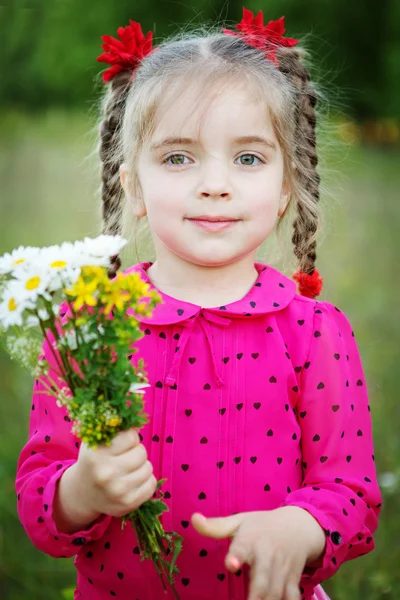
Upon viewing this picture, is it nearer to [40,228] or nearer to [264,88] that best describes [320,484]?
[264,88]

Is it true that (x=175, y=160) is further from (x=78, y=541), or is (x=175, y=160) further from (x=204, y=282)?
(x=78, y=541)

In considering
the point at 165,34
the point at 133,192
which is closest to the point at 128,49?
the point at 133,192

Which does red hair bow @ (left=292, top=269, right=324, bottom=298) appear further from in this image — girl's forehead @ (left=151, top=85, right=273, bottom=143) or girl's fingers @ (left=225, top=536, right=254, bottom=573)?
girl's fingers @ (left=225, top=536, right=254, bottom=573)

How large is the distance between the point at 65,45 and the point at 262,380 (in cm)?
534

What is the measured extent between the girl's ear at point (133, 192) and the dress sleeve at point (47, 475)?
1.23ft

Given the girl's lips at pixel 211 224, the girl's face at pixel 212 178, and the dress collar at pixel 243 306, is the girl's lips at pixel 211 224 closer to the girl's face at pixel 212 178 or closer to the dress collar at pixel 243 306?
the girl's face at pixel 212 178

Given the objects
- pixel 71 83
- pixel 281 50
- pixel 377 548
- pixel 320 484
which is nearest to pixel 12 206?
pixel 71 83

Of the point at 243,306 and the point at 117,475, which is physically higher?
the point at 243,306

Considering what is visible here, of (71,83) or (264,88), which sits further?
(71,83)

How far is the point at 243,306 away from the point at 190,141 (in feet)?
1.19

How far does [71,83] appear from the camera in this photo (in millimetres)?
6793

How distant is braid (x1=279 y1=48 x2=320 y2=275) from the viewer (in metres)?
2.10

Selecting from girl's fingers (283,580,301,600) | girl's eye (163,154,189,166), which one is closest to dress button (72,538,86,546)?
girl's fingers (283,580,301,600)

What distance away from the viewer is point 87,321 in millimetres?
1497
